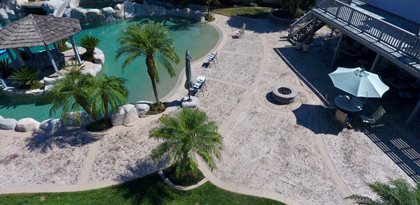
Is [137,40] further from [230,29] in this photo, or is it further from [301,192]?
[230,29]

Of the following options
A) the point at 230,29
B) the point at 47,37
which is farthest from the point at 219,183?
the point at 230,29

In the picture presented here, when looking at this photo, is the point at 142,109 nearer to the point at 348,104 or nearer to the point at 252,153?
the point at 252,153

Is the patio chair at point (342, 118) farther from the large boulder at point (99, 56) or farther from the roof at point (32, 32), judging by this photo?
the roof at point (32, 32)

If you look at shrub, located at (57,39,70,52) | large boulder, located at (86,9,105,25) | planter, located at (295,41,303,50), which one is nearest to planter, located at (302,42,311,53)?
planter, located at (295,41,303,50)

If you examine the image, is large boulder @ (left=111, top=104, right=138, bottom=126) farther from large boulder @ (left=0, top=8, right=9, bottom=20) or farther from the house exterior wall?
large boulder @ (left=0, top=8, right=9, bottom=20)

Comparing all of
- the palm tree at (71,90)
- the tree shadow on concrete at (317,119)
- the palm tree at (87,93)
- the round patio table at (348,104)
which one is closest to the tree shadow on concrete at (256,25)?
the tree shadow on concrete at (317,119)

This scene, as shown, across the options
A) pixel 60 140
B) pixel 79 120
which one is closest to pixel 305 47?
pixel 79 120

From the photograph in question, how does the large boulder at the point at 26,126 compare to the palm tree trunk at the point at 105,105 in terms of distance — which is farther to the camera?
the large boulder at the point at 26,126
